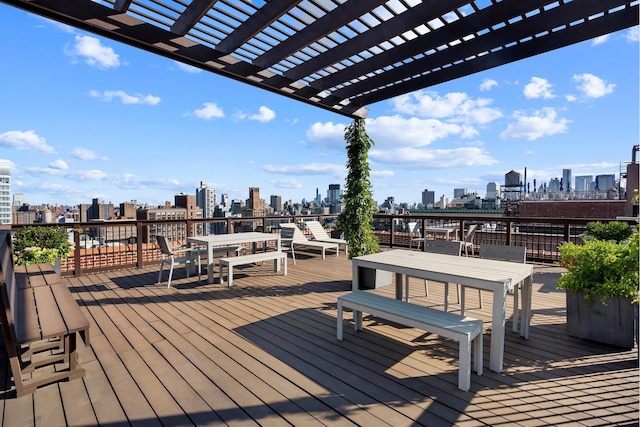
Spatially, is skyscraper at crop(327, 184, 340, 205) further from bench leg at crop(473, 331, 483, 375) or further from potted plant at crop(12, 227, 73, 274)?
potted plant at crop(12, 227, 73, 274)

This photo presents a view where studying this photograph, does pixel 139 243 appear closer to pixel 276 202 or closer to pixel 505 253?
pixel 505 253

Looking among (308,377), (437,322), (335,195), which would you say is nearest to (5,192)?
(308,377)

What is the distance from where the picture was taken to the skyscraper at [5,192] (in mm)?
5375

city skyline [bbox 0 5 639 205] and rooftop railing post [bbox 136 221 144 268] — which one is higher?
city skyline [bbox 0 5 639 205]

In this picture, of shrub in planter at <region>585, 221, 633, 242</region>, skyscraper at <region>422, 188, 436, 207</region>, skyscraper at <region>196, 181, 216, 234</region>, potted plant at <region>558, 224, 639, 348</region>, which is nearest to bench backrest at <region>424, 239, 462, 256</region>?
potted plant at <region>558, 224, 639, 348</region>

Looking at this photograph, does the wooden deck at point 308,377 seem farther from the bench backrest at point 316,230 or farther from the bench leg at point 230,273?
the bench backrest at point 316,230

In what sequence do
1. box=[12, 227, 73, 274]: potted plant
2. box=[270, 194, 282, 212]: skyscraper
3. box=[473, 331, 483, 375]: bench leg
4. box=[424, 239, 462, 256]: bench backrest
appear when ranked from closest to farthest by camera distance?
box=[473, 331, 483, 375]: bench leg
box=[424, 239, 462, 256]: bench backrest
box=[12, 227, 73, 274]: potted plant
box=[270, 194, 282, 212]: skyscraper

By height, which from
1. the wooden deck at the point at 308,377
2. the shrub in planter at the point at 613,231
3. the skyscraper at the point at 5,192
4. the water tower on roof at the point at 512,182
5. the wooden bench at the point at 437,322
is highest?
the water tower on roof at the point at 512,182

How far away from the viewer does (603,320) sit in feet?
8.63

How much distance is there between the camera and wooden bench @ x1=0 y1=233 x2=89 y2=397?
180cm

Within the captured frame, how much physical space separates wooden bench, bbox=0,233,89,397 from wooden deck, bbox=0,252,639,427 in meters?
0.12

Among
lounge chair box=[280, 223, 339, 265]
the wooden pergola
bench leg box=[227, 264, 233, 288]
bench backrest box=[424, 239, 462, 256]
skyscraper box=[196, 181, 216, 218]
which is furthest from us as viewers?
skyscraper box=[196, 181, 216, 218]

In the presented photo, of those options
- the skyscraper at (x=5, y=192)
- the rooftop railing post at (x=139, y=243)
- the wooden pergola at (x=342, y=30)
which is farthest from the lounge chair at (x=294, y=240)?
the skyscraper at (x=5, y=192)

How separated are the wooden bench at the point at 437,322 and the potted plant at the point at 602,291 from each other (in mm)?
1263
